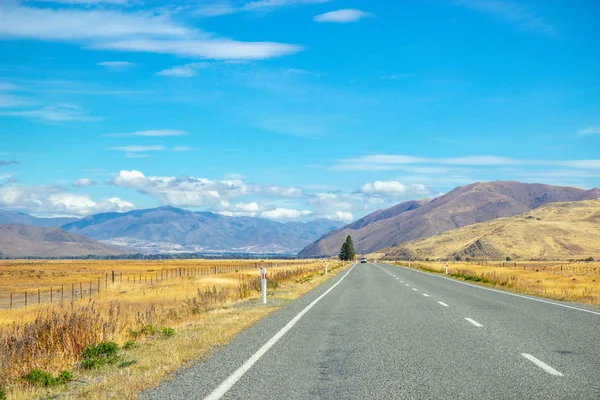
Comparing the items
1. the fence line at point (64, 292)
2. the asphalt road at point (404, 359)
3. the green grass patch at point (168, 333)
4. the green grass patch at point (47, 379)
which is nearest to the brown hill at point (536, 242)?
the fence line at point (64, 292)

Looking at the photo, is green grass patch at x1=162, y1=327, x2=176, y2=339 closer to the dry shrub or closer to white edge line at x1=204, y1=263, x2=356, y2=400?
the dry shrub

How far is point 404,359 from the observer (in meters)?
9.07

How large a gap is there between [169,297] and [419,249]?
6707 inches

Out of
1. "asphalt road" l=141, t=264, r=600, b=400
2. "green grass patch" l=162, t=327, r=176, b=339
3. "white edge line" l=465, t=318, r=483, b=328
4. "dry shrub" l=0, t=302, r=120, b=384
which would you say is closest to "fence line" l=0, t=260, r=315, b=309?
"dry shrub" l=0, t=302, r=120, b=384

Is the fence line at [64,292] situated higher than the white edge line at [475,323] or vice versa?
the white edge line at [475,323]

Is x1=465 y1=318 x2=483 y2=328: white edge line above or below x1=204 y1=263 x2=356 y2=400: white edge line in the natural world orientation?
below

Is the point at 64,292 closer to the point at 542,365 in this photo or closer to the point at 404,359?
the point at 404,359

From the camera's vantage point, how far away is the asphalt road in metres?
7.05

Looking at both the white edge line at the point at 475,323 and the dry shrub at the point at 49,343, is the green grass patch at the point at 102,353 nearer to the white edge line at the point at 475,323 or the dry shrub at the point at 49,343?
the dry shrub at the point at 49,343

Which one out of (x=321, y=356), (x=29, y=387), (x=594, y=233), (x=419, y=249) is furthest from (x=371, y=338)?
(x=419, y=249)

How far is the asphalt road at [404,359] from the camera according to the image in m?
7.05

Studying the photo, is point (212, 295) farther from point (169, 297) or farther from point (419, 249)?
point (419, 249)

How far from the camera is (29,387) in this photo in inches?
322

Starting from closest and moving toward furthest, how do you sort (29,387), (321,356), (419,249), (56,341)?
(29,387), (321,356), (56,341), (419,249)
